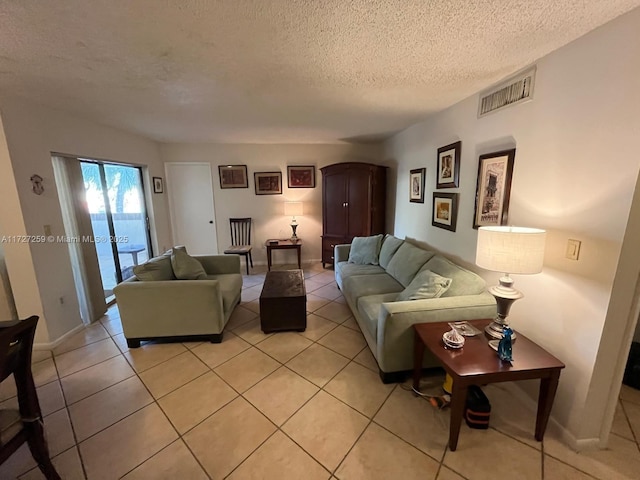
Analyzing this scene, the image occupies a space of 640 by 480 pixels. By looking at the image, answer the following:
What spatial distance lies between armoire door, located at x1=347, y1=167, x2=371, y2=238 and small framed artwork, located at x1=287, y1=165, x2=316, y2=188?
845 mm

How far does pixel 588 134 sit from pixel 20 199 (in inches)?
160

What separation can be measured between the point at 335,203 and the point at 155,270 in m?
2.88

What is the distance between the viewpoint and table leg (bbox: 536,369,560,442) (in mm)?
1407

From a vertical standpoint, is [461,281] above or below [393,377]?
above

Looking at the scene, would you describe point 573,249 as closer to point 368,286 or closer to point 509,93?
point 509,93

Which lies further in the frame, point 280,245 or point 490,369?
point 280,245

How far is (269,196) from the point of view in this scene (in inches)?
193

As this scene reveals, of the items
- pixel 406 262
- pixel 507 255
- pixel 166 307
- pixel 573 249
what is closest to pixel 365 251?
pixel 406 262

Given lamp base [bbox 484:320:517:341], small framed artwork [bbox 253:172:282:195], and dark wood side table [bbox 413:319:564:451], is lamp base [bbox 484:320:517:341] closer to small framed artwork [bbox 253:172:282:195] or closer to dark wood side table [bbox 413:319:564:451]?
dark wood side table [bbox 413:319:564:451]

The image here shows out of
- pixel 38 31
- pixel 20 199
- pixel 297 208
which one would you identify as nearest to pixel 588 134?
pixel 38 31

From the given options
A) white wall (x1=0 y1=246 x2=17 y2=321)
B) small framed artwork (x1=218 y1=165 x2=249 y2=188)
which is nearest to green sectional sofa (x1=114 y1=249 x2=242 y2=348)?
white wall (x1=0 y1=246 x2=17 y2=321)

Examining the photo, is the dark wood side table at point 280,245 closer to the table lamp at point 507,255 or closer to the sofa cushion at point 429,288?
the sofa cushion at point 429,288

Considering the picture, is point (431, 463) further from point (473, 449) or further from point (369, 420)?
point (369, 420)

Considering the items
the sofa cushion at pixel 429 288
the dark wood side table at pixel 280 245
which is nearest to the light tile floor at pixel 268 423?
the sofa cushion at pixel 429 288
